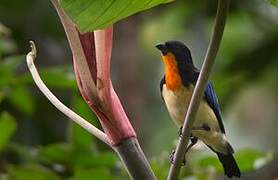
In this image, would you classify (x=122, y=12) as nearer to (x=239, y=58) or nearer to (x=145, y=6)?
(x=145, y=6)

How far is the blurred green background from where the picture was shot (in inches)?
59.4

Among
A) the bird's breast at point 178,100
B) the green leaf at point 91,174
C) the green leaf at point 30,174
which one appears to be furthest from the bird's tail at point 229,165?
the green leaf at point 30,174

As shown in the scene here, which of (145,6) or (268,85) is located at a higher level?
(145,6)

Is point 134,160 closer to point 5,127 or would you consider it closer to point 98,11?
point 98,11

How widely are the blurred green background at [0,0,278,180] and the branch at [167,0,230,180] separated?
1.87ft

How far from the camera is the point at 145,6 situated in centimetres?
74

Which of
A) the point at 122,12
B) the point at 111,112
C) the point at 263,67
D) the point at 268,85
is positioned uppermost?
the point at 122,12

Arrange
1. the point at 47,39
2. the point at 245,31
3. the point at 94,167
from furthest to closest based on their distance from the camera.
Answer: the point at 245,31
the point at 47,39
the point at 94,167

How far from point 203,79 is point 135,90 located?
6.84ft

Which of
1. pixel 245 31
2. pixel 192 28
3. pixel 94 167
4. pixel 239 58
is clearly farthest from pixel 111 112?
pixel 245 31

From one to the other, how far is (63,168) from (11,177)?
11 centimetres

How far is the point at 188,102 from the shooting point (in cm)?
121

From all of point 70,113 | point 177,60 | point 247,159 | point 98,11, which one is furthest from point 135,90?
point 98,11

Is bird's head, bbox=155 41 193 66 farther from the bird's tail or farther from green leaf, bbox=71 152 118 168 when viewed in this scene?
green leaf, bbox=71 152 118 168
